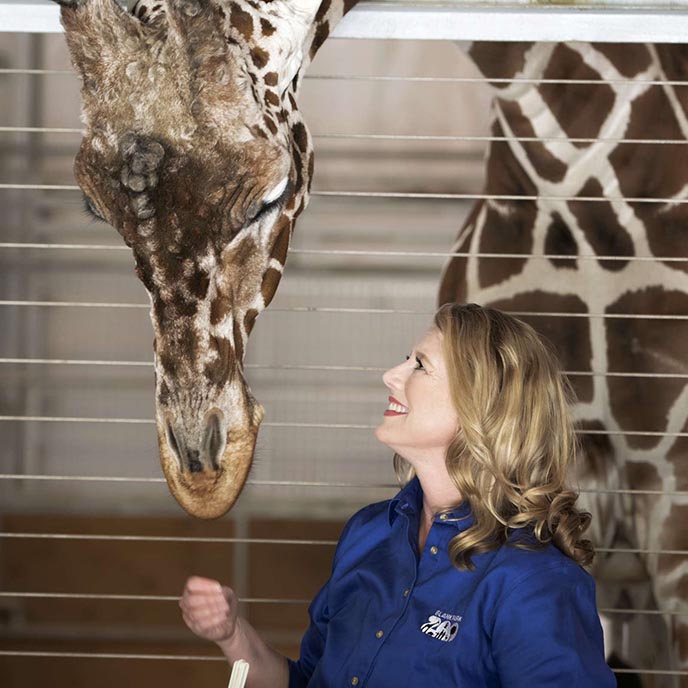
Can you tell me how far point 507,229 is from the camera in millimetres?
2986

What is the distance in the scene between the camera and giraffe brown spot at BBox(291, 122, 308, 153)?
1589 millimetres

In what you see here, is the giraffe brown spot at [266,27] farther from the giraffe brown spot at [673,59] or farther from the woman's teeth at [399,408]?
the giraffe brown spot at [673,59]

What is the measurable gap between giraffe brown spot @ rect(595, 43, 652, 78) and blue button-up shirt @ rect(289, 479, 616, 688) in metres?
1.61

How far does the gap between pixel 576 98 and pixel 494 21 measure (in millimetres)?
1055

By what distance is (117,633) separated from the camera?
4129mm

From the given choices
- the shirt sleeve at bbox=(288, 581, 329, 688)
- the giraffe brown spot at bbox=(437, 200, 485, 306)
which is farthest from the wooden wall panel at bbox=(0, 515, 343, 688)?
the shirt sleeve at bbox=(288, 581, 329, 688)

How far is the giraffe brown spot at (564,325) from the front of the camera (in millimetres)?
2682

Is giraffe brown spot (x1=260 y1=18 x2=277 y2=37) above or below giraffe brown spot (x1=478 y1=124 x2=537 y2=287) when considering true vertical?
above

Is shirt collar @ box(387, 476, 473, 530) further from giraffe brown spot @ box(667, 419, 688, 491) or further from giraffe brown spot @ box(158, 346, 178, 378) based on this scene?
Answer: giraffe brown spot @ box(667, 419, 688, 491)

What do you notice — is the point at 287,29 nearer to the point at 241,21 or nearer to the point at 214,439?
the point at 241,21

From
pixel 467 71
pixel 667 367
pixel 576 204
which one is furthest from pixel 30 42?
pixel 667 367

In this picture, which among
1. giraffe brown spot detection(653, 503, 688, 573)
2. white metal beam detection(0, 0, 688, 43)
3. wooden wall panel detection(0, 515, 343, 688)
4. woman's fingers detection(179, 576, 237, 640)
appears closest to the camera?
woman's fingers detection(179, 576, 237, 640)

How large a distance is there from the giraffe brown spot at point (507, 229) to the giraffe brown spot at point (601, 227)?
17cm

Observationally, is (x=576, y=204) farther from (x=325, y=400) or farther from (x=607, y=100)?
(x=325, y=400)
